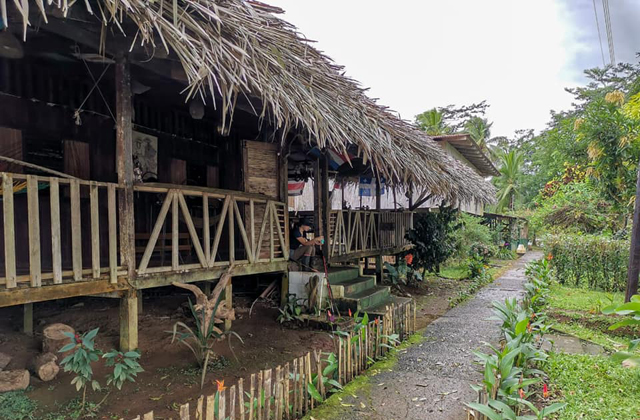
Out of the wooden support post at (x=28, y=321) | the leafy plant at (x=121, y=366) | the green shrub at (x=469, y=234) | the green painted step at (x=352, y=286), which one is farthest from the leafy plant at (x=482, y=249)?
the wooden support post at (x=28, y=321)

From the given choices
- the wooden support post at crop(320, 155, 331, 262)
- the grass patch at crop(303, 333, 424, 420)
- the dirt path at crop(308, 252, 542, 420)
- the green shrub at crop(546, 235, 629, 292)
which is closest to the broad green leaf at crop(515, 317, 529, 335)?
the dirt path at crop(308, 252, 542, 420)

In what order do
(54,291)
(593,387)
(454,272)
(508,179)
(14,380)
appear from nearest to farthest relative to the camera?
(54,291), (14,380), (593,387), (454,272), (508,179)

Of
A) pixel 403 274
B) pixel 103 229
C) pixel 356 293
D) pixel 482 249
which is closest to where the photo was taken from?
pixel 103 229

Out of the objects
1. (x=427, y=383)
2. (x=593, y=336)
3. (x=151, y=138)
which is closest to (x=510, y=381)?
(x=427, y=383)

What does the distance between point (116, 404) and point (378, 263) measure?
24.1ft

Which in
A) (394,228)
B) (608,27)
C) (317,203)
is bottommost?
(394,228)

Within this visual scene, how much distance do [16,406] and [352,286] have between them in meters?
4.66

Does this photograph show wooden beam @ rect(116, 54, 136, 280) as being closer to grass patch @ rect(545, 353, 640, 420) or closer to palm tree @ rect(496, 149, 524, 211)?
grass patch @ rect(545, 353, 640, 420)

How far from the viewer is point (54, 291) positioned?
3336 millimetres

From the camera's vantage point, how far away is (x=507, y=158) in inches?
1036

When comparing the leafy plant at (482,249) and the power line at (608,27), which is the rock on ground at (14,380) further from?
the leafy plant at (482,249)

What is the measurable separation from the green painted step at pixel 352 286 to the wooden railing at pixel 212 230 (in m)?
0.99

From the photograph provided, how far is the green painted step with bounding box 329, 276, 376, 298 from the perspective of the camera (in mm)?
6230

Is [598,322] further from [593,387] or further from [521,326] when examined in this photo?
[521,326]
